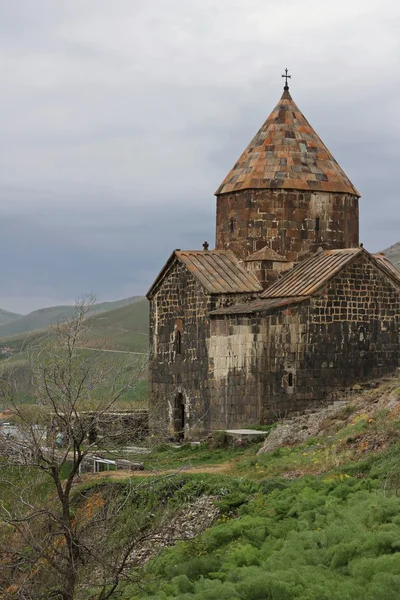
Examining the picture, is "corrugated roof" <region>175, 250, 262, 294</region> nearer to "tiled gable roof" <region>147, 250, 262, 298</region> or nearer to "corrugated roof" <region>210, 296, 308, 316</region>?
"tiled gable roof" <region>147, 250, 262, 298</region>

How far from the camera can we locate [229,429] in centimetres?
2645

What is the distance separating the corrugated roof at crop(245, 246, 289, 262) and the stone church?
0.04 m

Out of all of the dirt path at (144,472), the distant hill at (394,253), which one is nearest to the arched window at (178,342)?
the dirt path at (144,472)

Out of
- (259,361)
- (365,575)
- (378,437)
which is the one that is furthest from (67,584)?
(259,361)

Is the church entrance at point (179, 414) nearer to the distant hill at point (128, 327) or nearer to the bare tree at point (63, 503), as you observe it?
the bare tree at point (63, 503)

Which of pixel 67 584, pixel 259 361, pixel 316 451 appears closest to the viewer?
pixel 67 584

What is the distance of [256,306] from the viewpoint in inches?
1045

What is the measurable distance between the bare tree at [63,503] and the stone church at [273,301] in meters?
8.97

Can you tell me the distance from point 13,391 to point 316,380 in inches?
461

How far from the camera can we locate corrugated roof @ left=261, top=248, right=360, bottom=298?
1050 inches

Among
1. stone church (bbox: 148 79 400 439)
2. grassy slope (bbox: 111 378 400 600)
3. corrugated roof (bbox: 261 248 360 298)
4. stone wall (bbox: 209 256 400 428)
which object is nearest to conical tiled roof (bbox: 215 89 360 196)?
stone church (bbox: 148 79 400 439)

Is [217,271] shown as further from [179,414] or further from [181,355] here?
[179,414]

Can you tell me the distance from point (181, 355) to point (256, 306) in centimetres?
332

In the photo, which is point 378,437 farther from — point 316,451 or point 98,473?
point 98,473
